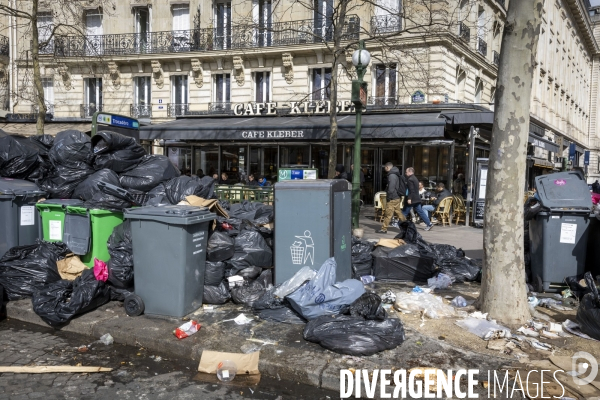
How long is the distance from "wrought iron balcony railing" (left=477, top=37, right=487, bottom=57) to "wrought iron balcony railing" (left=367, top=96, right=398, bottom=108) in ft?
17.4

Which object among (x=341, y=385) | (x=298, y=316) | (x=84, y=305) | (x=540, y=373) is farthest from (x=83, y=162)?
(x=540, y=373)

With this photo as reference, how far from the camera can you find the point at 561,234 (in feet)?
19.1

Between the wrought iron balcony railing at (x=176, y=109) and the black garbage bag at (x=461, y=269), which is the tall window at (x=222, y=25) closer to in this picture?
the wrought iron balcony railing at (x=176, y=109)

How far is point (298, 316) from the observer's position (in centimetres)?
483

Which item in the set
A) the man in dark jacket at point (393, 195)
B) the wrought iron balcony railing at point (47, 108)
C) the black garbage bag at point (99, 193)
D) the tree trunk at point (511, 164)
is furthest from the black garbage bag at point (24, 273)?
the wrought iron balcony railing at point (47, 108)

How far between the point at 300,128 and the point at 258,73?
6224 millimetres

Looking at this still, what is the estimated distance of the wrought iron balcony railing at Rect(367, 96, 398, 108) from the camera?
1791cm

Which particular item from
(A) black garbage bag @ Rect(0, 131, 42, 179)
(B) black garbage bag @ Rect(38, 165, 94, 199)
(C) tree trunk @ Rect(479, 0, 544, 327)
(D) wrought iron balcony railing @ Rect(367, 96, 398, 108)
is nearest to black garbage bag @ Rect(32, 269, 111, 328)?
(B) black garbage bag @ Rect(38, 165, 94, 199)

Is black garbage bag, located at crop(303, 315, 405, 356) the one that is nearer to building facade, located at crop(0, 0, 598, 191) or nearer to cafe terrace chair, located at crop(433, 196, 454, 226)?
cafe terrace chair, located at crop(433, 196, 454, 226)

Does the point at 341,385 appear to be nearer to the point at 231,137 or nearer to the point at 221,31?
the point at 231,137

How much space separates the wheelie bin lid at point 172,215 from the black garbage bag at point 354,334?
1583 millimetres

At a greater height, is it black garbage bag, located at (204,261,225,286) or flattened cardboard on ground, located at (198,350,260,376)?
black garbage bag, located at (204,261,225,286)

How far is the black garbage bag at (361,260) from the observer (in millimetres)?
6488

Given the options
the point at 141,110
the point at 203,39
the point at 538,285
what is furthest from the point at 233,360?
the point at 141,110
